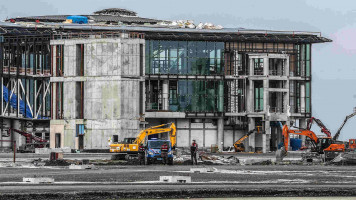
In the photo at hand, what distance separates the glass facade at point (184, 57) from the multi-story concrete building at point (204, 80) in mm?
166

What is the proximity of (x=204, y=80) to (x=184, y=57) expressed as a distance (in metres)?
5.11

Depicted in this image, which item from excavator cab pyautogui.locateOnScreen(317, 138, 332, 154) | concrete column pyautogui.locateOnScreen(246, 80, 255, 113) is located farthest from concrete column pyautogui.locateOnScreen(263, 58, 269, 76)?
excavator cab pyautogui.locateOnScreen(317, 138, 332, 154)

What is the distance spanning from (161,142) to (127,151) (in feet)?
55.9

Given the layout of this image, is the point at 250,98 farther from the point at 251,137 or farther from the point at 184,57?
the point at 184,57

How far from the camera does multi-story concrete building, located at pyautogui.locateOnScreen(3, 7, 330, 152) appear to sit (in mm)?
135250

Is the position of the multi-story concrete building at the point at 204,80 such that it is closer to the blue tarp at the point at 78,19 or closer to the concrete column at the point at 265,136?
the concrete column at the point at 265,136

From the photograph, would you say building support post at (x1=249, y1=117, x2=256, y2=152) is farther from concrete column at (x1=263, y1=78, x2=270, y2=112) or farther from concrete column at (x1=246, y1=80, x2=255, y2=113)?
concrete column at (x1=263, y1=78, x2=270, y2=112)

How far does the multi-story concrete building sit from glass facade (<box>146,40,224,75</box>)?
0.17m

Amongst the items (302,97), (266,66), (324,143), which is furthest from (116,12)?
(324,143)

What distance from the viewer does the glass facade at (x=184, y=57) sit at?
488ft

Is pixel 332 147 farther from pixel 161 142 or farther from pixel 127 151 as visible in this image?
pixel 161 142

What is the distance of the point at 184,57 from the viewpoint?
150 meters

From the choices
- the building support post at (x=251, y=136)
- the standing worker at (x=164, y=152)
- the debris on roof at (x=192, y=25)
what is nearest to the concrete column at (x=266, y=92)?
the building support post at (x=251, y=136)

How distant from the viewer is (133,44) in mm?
134250
